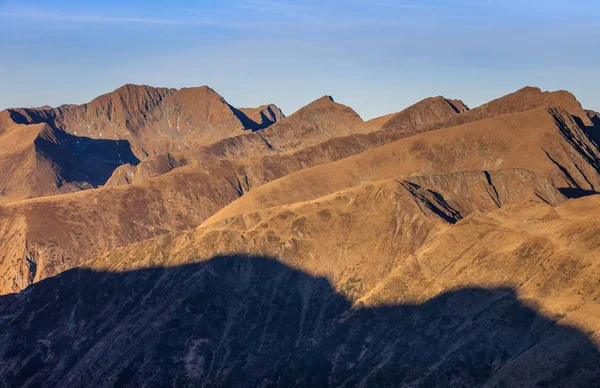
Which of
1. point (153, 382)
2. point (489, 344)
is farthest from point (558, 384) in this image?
point (153, 382)

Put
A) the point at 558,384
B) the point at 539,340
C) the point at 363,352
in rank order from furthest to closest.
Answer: the point at 363,352 → the point at 539,340 → the point at 558,384

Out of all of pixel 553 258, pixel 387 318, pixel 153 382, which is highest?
pixel 553 258

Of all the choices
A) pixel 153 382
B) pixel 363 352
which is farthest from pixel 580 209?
pixel 153 382

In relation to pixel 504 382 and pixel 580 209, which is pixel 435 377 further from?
pixel 580 209

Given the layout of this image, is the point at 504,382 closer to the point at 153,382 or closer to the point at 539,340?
the point at 539,340

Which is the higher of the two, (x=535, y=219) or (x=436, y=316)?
(x=535, y=219)

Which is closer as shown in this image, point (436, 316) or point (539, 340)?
point (539, 340)

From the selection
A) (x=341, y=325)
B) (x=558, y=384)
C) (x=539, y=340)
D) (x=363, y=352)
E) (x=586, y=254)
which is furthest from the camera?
(x=341, y=325)

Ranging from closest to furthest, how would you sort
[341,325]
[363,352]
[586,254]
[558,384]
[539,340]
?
[558,384]
[539,340]
[586,254]
[363,352]
[341,325]

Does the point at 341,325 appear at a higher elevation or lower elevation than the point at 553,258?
lower
